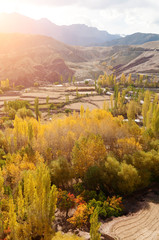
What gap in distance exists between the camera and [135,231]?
17453mm

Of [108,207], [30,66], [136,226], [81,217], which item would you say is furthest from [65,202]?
[30,66]

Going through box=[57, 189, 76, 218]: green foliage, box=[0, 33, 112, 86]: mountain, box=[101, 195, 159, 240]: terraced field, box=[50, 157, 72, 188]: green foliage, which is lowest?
box=[101, 195, 159, 240]: terraced field

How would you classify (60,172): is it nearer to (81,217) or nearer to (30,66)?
(81,217)

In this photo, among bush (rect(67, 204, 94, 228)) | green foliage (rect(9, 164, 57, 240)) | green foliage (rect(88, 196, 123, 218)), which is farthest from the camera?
green foliage (rect(88, 196, 123, 218))

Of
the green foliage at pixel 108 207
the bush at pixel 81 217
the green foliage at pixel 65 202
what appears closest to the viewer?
the bush at pixel 81 217

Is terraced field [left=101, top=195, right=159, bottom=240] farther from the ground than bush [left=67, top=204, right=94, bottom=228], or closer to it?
closer to it

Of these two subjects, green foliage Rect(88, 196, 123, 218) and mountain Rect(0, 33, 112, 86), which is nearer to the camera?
green foliage Rect(88, 196, 123, 218)

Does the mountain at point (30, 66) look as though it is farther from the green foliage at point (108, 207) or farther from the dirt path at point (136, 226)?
the dirt path at point (136, 226)

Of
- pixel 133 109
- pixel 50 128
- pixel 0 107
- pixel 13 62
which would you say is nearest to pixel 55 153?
pixel 50 128

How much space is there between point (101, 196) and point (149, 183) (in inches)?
336

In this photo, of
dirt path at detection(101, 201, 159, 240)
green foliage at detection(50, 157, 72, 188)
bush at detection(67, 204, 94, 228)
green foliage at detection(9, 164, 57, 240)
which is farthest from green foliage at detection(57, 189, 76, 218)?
green foliage at detection(9, 164, 57, 240)

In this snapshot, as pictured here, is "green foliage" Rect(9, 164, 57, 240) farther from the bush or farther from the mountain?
the mountain

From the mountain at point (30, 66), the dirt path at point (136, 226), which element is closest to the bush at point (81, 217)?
the dirt path at point (136, 226)

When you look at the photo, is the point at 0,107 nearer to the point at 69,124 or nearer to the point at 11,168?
the point at 69,124
